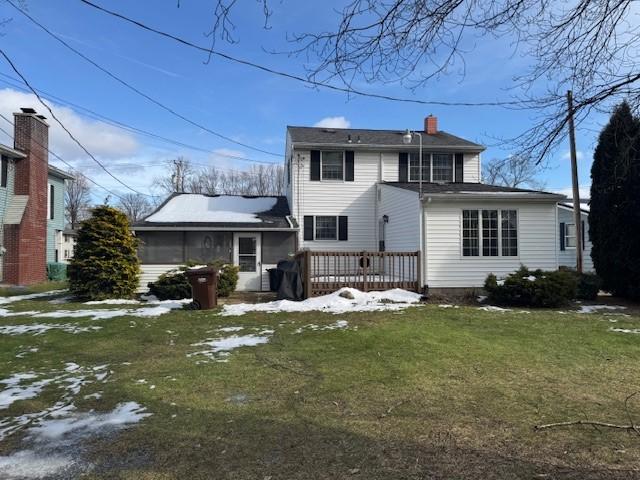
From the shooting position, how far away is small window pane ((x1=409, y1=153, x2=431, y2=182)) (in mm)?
19906

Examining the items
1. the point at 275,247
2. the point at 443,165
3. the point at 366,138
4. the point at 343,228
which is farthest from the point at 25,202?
the point at 443,165

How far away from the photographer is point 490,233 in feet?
48.8

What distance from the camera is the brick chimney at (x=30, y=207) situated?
19.4 m

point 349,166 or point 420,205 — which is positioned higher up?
point 349,166

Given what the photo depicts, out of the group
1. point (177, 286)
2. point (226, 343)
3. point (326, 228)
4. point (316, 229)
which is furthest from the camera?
point (326, 228)

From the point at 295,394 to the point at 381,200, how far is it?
14393 millimetres

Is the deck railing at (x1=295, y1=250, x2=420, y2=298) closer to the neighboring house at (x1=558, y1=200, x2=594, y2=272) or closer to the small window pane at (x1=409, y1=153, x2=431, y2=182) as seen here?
the small window pane at (x1=409, y1=153, x2=431, y2=182)

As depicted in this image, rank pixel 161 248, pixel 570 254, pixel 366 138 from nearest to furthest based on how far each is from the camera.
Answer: pixel 161 248, pixel 366 138, pixel 570 254

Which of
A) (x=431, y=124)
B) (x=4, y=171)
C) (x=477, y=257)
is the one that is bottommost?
(x=477, y=257)

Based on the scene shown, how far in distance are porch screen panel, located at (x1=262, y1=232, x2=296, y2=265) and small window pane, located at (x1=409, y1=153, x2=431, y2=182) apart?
19.4ft

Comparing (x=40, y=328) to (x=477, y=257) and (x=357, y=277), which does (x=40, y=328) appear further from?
(x=477, y=257)

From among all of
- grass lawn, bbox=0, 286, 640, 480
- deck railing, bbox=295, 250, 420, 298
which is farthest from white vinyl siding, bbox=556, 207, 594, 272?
grass lawn, bbox=0, 286, 640, 480

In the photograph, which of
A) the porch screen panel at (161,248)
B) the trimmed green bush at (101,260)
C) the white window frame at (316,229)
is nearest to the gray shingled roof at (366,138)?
the white window frame at (316,229)

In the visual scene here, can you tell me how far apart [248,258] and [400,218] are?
543 centimetres
